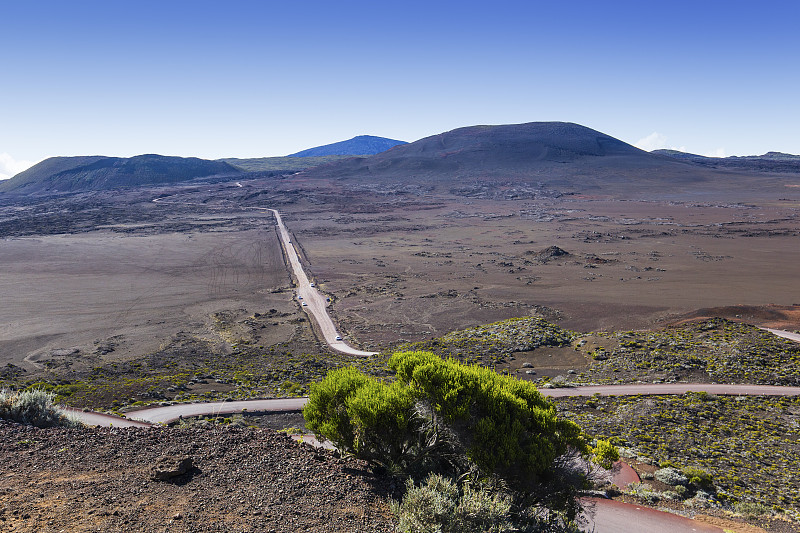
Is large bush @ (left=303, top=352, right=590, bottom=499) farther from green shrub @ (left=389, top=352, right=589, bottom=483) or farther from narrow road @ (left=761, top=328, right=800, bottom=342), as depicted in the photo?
narrow road @ (left=761, top=328, right=800, bottom=342)

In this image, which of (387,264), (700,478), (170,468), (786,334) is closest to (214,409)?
(170,468)

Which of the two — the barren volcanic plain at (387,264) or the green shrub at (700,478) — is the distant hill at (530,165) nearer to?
the barren volcanic plain at (387,264)

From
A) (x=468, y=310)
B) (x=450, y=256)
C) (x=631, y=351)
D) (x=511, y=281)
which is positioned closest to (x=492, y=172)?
(x=450, y=256)

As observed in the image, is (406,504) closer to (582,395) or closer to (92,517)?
(92,517)

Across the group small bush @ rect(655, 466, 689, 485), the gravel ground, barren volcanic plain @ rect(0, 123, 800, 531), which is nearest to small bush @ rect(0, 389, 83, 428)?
the gravel ground

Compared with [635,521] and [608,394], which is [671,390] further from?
[635,521]
